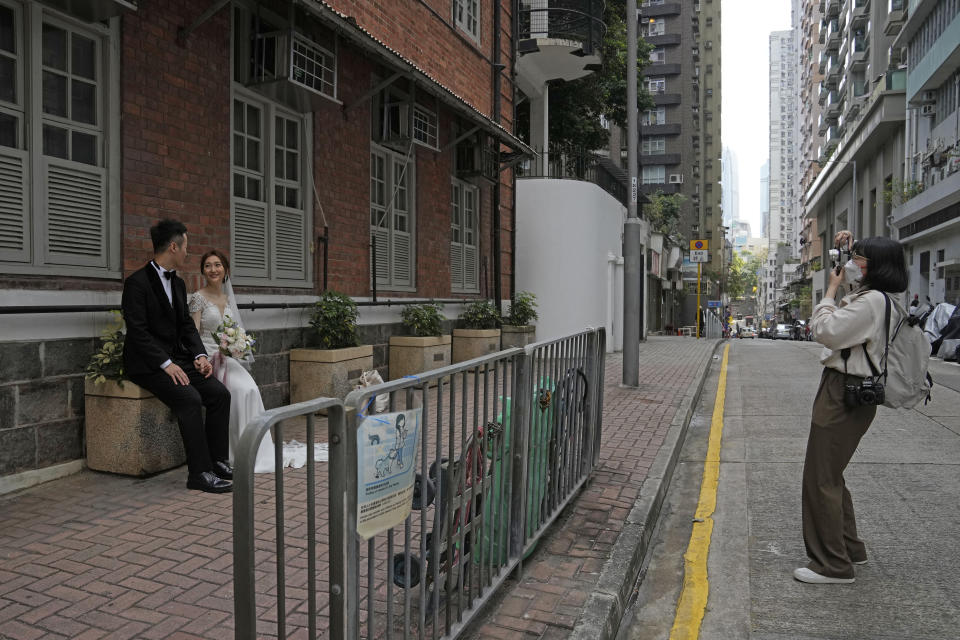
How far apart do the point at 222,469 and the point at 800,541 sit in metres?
4.10

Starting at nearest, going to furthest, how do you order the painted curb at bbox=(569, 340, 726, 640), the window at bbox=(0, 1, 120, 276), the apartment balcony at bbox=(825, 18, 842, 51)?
1. the painted curb at bbox=(569, 340, 726, 640)
2. the window at bbox=(0, 1, 120, 276)
3. the apartment balcony at bbox=(825, 18, 842, 51)

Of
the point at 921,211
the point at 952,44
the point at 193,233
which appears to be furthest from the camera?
the point at 921,211

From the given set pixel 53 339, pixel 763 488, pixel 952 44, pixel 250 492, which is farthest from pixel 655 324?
pixel 250 492

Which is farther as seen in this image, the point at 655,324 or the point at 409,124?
the point at 655,324

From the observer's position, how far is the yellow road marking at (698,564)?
3697mm

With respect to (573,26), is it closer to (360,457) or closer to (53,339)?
(53,339)

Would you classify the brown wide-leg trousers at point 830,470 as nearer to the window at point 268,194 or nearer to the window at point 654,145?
the window at point 268,194

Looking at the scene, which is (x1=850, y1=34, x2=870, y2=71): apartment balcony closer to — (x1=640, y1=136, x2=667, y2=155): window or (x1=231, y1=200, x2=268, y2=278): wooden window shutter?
(x1=640, y1=136, x2=667, y2=155): window

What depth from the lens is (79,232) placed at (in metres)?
5.58

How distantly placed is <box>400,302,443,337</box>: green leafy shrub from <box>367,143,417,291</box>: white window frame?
44 cm

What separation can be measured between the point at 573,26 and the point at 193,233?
12.0 meters

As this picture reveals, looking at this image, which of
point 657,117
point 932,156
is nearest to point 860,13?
point 657,117

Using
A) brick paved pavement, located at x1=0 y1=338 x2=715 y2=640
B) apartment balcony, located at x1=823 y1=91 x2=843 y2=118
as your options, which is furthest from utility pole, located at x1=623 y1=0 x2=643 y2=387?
apartment balcony, located at x1=823 y1=91 x2=843 y2=118

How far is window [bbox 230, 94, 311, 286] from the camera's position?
741 cm
